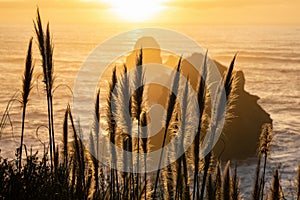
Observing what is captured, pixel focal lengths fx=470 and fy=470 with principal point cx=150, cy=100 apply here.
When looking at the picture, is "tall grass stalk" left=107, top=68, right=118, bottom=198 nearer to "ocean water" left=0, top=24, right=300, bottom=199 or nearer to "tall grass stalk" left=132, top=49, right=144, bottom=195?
"tall grass stalk" left=132, top=49, right=144, bottom=195

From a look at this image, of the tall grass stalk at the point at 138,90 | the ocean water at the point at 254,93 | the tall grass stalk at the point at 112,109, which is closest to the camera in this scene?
the tall grass stalk at the point at 138,90

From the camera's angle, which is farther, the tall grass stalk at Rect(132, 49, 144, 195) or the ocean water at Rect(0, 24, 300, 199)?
the ocean water at Rect(0, 24, 300, 199)

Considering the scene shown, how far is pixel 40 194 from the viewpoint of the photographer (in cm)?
341

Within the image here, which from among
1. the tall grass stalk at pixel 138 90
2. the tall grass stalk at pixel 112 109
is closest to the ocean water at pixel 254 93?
the tall grass stalk at pixel 112 109

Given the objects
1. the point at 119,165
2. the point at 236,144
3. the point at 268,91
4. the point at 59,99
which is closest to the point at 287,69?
the point at 268,91

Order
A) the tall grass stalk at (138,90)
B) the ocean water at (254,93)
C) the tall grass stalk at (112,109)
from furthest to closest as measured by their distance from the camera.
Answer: the ocean water at (254,93)
the tall grass stalk at (112,109)
the tall grass stalk at (138,90)

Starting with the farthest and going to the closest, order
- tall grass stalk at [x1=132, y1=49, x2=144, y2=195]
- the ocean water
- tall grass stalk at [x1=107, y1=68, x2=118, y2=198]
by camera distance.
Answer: the ocean water → tall grass stalk at [x1=107, y1=68, x2=118, y2=198] → tall grass stalk at [x1=132, y1=49, x2=144, y2=195]

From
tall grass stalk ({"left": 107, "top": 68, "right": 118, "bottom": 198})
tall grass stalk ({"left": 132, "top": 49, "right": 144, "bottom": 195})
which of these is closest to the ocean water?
tall grass stalk ({"left": 107, "top": 68, "right": 118, "bottom": 198})

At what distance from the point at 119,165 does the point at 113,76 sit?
93 cm

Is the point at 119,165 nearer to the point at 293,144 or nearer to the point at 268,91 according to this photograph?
the point at 293,144

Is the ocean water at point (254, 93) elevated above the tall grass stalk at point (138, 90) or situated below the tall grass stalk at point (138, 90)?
above

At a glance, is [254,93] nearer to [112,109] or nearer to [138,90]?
[112,109]

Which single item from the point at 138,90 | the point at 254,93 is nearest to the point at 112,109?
the point at 138,90

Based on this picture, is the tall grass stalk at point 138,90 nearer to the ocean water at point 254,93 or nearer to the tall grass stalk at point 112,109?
the tall grass stalk at point 112,109
